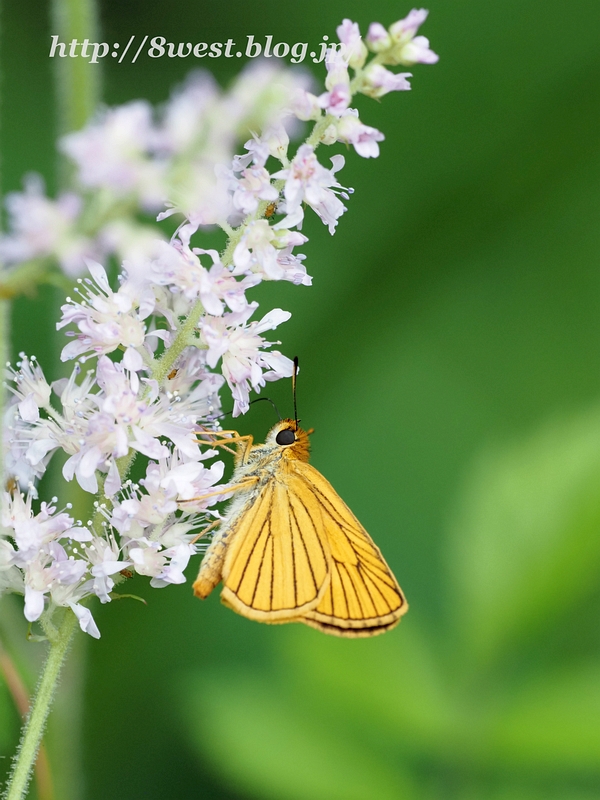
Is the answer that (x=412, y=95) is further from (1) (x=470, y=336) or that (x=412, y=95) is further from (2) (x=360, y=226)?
(1) (x=470, y=336)

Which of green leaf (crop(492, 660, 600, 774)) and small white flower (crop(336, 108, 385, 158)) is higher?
small white flower (crop(336, 108, 385, 158))

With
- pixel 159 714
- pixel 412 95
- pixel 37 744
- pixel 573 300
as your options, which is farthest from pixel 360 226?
pixel 37 744

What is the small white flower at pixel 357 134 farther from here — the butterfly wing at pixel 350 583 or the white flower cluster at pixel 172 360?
the butterfly wing at pixel 350 583

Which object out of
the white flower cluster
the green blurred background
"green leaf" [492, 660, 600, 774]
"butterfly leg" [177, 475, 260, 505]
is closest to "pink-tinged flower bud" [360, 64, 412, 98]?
the white flower cluster

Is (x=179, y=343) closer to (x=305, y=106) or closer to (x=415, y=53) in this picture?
(x=305, y=106)

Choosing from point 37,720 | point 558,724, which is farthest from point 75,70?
point 558,724

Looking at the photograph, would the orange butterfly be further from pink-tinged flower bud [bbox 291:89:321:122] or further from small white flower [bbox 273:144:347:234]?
pink-tinged flower bud [bbox 291:89:321:122]

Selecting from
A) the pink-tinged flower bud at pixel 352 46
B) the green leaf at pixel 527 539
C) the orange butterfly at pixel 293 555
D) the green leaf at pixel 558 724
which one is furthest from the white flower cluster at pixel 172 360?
the green leaf at pixel 558 724
